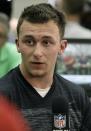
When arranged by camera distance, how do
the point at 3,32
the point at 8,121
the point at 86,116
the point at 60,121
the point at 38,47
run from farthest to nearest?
the point at 3,32 → the point at 86,116 → the point at 38,47 → the point at 60,121 → the point at 8,121

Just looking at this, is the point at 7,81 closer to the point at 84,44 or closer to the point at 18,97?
the point at 18,97

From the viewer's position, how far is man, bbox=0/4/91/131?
6.53ft

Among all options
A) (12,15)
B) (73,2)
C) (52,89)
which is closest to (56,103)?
(52,89)

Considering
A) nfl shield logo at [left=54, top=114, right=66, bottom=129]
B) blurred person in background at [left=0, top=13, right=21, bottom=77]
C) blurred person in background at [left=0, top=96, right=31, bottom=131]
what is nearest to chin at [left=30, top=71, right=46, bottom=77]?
nfl shield logo at [left=54, top=114, right=66, bottom=129]

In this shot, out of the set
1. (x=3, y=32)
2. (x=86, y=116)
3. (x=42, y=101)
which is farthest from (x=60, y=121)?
(x=3, y=32)

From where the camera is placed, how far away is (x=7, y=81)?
Answer: 2053 mm

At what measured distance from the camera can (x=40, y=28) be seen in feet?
6.68

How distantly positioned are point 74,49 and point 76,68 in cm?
21

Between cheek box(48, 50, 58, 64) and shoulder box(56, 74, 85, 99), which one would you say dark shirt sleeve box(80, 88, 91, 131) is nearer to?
shoulder box(56, 74, 85, 99)

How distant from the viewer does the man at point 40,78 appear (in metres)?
1.99

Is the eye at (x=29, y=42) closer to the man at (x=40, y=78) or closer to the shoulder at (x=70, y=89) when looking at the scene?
the man at (x=40, y=78)

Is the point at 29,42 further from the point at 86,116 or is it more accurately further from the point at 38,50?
the point at 86,116

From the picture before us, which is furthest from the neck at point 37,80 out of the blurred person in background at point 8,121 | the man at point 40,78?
the blurred person in background at point 8,121

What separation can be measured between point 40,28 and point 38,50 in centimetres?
11
